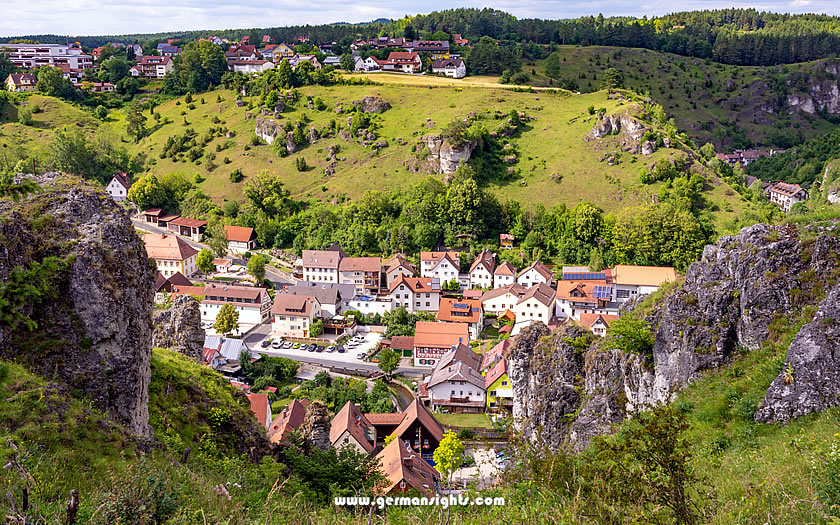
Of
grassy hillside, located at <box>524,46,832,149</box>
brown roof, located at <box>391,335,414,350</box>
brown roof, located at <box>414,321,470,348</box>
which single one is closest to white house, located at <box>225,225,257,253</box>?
brown roof, located at <box>391,335,414,350</box>

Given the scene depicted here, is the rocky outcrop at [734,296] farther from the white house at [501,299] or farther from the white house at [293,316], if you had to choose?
the white house at [293,316]

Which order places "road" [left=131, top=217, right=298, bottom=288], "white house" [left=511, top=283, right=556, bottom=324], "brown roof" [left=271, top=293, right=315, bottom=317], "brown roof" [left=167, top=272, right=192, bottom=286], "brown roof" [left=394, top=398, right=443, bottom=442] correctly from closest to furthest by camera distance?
"brown roof" [left=394, top=398, right=443, bottom=442] < "brown roof" [left=271, top=293, right=315, bottom=317] < "white house" [left=511, top=283, right=556, bottom=324] < "brown roof" [left=167, top=272, right=192, bottom=286] < "road" [left=131, top=217, right=298, bottom=288]

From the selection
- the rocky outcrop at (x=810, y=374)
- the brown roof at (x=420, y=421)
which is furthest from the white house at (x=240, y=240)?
the rocky outcrop at (x=810, y=374)

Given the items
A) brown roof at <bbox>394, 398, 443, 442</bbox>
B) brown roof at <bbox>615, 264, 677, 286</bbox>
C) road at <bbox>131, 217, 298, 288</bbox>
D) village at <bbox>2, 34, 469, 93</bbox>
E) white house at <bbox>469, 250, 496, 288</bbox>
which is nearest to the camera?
brown roof at <bbox>394, 398, 443, 442</bbox>

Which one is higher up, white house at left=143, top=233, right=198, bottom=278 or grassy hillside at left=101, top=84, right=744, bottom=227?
grassy hillside at left=101, top=84, right=744, bottom=227

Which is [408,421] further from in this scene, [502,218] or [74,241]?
[502,218]

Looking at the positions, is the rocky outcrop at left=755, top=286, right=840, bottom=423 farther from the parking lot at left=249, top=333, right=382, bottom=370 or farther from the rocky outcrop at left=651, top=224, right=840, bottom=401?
the parking lot at left=249, top=333, right=382, bottom=370
